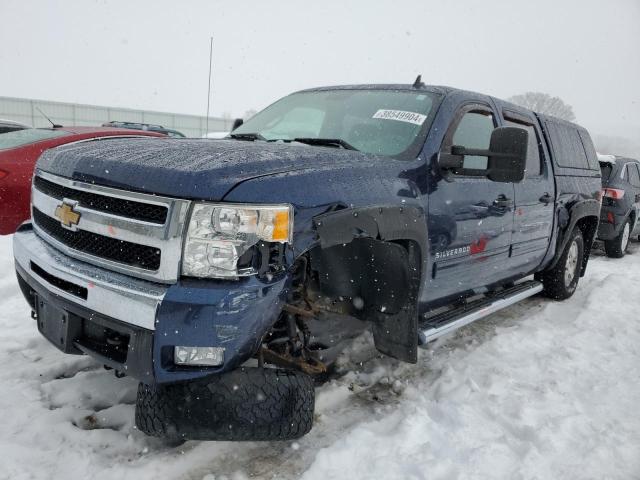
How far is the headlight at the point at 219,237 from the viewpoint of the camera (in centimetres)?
186

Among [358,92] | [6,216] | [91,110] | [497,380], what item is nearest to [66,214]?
[358,92]

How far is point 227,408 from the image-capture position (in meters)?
1.97

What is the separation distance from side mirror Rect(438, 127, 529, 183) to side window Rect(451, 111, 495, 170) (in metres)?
0.29

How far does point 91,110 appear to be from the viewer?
29734 millimetres

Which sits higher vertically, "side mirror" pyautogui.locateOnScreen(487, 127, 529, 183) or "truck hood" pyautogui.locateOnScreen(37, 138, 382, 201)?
"side mirror" pyautogui.locateOnScreen(487, 127, 529, 183)

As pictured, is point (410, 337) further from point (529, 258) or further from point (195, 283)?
point (529, 258)

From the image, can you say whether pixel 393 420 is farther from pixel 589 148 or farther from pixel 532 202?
pixel 589 148

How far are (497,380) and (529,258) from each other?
1.44m

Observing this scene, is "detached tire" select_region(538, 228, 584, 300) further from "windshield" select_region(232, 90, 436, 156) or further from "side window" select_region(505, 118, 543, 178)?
"windshield" select_region(232, 90, 436, 156)

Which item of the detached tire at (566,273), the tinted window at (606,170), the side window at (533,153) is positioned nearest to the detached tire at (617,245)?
the tinted window at (606,170)

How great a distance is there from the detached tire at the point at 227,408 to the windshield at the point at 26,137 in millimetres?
3912

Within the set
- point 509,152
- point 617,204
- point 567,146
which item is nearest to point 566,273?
point 567,146

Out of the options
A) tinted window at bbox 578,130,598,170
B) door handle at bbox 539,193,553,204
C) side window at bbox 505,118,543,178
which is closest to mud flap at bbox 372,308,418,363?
side window at bbox 505,118,543,178

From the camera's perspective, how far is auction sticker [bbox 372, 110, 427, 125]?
9.89 feet
